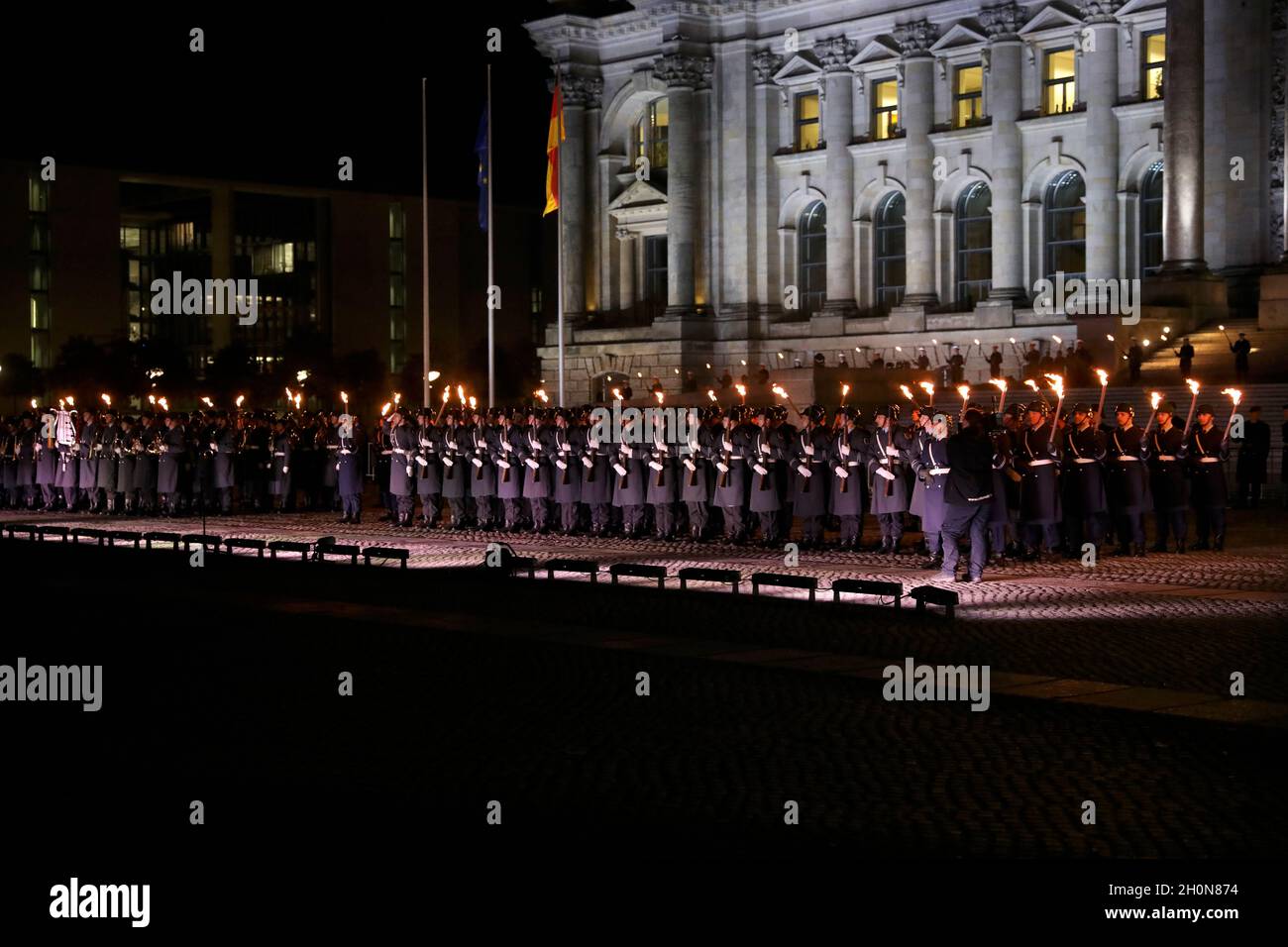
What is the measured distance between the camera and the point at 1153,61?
55.5 metres

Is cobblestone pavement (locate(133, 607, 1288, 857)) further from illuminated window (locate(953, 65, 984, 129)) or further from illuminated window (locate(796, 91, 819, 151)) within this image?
illuminated window (locate(796, 91, 819, 151))

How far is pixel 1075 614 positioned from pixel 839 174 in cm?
4759

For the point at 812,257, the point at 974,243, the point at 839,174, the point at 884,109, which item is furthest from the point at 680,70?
the point at 974,243

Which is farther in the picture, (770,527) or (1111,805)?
(770,527)

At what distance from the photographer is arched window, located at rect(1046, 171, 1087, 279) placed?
58656mm

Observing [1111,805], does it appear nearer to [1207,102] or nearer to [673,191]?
[1207,102]

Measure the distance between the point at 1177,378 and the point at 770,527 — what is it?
19195mm

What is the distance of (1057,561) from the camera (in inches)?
957

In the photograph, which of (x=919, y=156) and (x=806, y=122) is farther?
(x=806, y=122)

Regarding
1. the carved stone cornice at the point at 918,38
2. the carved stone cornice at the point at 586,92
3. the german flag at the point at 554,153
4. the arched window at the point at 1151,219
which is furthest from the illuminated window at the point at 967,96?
the german flag at the point at 554,153

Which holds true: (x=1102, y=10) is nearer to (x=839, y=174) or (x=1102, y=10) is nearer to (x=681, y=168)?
(x=839, y=174)

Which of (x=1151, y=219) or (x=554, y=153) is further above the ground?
(x=554, y=153)

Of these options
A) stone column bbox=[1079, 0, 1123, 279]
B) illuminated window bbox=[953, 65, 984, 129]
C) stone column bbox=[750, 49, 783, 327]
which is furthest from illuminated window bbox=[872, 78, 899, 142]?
stone column bbox=[1079, 0, 1123, 279]
